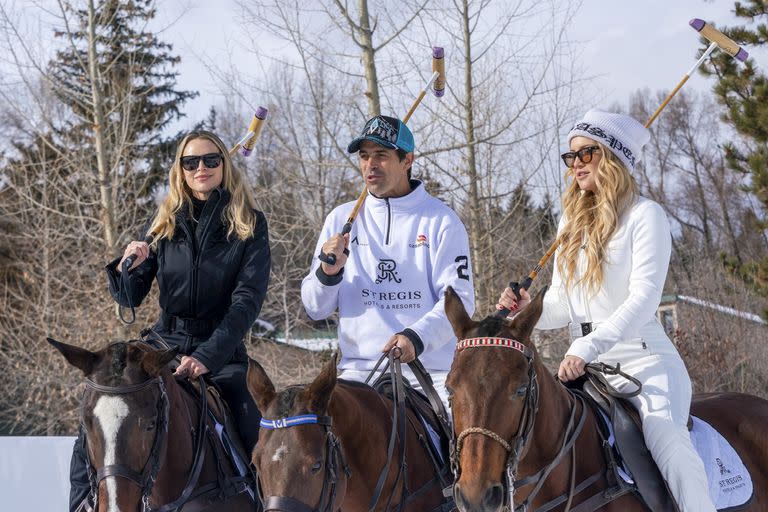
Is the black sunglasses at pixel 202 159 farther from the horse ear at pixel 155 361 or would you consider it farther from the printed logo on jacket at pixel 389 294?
the horse ear at pixel 155 361

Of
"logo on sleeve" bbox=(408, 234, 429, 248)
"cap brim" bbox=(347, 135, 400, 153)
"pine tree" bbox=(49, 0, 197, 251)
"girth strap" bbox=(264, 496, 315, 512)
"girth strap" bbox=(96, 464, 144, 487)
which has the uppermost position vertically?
"pine tree" bbox=(49, 0, 197, 251)

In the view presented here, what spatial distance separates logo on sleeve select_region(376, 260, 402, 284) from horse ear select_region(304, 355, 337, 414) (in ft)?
4.10

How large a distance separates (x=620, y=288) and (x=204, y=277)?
83.5 inches

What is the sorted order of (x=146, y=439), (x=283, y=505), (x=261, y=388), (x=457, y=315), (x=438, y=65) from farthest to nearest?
(x=438, y=65) → (x=146, y=439) → (x=457, y=315) → (x=261, y=388) → (x=283, y=505)

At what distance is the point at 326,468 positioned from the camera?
306 cm

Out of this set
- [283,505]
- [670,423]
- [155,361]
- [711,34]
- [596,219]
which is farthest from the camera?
[711,34]

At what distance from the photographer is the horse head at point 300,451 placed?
294 centimetres

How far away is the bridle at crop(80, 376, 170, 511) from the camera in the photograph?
134 inches

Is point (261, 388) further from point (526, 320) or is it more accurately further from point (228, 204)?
point (228, 204)

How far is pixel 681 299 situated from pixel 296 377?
8.88 m

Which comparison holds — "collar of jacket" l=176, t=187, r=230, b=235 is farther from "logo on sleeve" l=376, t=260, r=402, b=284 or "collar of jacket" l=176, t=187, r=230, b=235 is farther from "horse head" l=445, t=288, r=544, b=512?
"horse head" l=445, t=288, r=544, b=512

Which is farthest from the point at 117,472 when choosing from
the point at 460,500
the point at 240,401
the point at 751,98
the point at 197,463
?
the point at 751,98

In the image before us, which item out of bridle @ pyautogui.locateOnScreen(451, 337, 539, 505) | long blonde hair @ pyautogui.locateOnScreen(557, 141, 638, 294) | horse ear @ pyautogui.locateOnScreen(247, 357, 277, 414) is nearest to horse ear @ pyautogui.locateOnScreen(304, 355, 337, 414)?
horse ear @ pyautogui.locateOnScreen(247, 357, 277, 414)

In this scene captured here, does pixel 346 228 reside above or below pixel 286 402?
above
